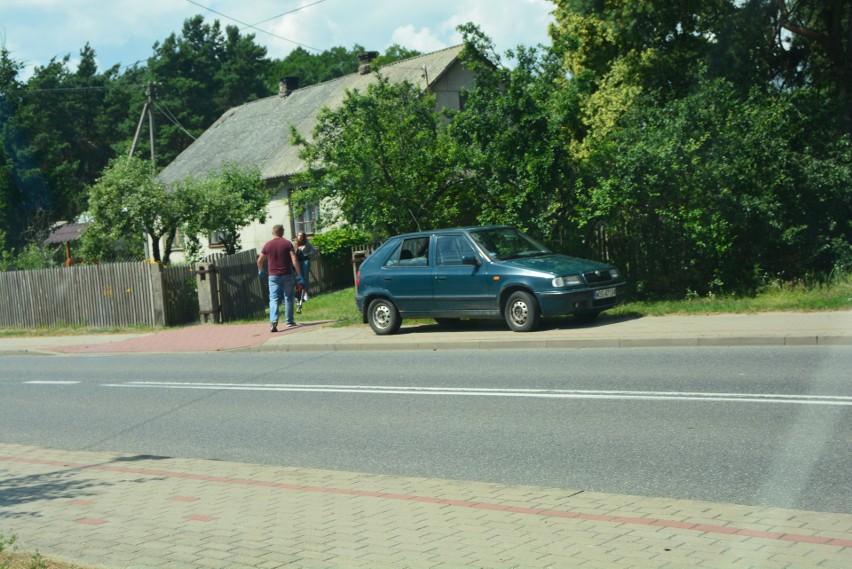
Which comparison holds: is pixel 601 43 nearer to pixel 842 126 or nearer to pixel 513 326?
pixel 842 126

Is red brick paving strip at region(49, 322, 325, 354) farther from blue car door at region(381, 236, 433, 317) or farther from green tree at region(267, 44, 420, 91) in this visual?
green tree at region(267, 44, 420, 91)

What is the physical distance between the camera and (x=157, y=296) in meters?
23.4

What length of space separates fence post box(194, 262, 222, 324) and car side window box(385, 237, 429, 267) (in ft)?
22.1

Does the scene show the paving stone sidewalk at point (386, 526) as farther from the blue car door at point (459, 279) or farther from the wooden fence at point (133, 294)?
the wooden fence at point (133, 294)

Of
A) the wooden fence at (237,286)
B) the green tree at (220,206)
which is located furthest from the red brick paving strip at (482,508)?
Result: the green tree at (220,206)

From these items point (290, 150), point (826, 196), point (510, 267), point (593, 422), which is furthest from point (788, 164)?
point (290, 150)

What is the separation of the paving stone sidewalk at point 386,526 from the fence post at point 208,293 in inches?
583

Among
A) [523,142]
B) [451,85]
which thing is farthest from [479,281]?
[451,85]

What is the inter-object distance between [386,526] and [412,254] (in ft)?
36.7

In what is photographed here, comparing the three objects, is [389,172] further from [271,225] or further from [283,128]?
[283,128]

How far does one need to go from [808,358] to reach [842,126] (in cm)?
798

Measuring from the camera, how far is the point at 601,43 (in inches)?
1075

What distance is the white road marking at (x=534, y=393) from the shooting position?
8.88 metres

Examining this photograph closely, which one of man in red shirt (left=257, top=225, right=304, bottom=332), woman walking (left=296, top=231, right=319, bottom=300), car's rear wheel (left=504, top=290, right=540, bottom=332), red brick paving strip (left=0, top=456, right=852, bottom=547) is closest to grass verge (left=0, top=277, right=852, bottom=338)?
man in red shirt (left=257, top=225, right=304, bottom=332)
